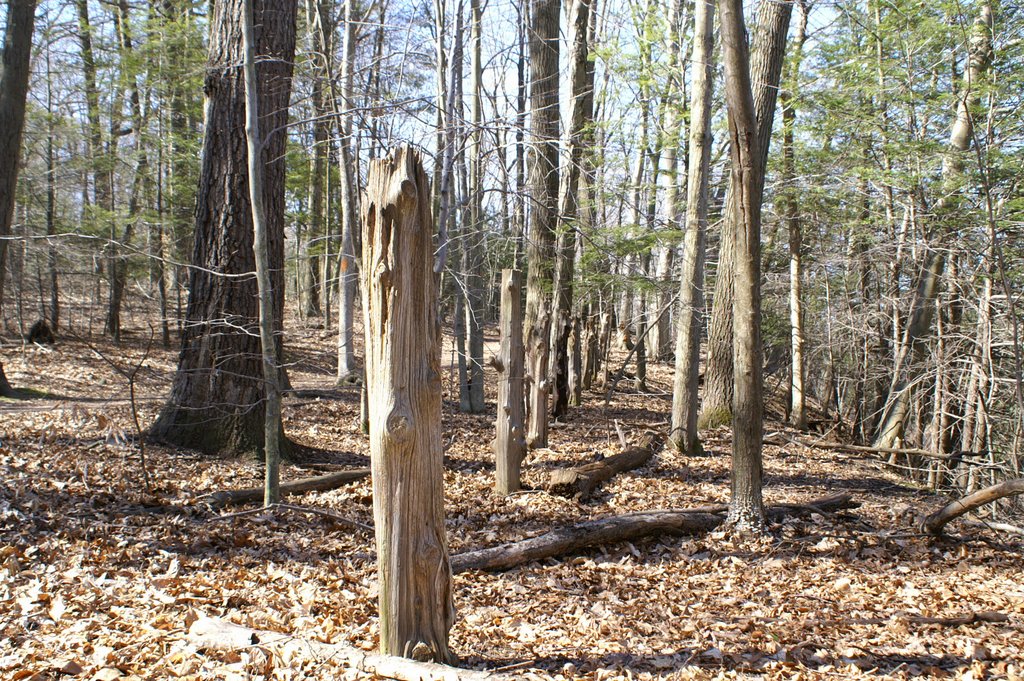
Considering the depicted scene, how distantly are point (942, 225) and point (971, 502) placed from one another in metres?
5.63

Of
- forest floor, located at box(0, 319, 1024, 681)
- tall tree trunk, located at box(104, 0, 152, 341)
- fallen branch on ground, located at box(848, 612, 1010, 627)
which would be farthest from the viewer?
tall tree trunk, located at box(104, 0, 152, 341)

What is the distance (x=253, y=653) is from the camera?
3.37 metres

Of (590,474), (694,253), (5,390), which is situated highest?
(694,253)

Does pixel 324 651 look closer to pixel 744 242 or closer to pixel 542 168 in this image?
pixel 744 242

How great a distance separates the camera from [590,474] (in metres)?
7.38

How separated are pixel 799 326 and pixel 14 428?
39.2ft

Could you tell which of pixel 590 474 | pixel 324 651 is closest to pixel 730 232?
pixel 590 474

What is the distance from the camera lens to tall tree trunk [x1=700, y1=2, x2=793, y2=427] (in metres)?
9.71

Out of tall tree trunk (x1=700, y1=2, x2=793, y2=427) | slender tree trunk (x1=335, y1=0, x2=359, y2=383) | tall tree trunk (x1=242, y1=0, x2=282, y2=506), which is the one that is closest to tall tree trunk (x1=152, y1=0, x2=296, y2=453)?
slender tree trunk (x1=335, y1=0, x2=359, y2=383)

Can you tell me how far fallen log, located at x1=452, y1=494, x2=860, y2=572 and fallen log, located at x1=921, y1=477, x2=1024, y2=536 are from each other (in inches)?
39.1

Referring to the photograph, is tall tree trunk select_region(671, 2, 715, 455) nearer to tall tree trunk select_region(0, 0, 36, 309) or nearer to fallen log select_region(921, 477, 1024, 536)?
fallen log select_region(921, 477, 1024, 536)

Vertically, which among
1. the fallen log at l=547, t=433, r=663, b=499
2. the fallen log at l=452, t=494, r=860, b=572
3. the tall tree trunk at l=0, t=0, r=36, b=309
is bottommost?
the fallen log at l=452, t=494, r=860, b=572

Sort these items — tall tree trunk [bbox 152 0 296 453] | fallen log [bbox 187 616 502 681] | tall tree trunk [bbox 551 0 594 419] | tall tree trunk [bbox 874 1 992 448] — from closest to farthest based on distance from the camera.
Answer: fallen log [bbox 187 616 502 681] < tall tree trunk [bbox 152 0 296 453] < tall tree trunk [bbox 874 1 992 448] < tall tree trunk [bbox 551 0 594 419]

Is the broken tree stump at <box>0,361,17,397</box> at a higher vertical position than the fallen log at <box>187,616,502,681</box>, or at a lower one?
higher
